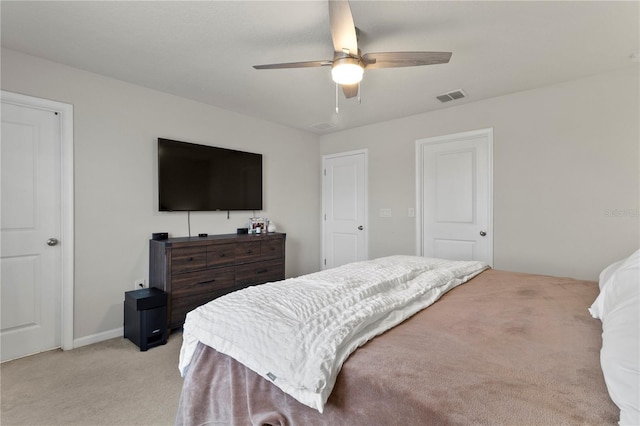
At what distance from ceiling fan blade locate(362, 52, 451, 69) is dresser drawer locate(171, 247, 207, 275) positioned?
2.27 m

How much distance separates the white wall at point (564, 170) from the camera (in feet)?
8.93

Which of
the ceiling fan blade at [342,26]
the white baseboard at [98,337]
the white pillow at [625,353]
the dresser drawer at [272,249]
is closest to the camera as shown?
the white pillow at [625,353]

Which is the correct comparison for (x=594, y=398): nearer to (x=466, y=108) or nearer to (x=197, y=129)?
(x=466, y=108)

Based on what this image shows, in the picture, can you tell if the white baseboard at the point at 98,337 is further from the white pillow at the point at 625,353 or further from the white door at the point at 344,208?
the white pillow at the point at 625,353

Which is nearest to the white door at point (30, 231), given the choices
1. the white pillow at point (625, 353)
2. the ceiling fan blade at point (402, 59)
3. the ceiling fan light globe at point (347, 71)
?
the ceiling fan light globe at point (347, 71)

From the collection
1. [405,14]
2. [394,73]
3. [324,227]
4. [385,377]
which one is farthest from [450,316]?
[324,227]

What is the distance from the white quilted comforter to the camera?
0.96 m

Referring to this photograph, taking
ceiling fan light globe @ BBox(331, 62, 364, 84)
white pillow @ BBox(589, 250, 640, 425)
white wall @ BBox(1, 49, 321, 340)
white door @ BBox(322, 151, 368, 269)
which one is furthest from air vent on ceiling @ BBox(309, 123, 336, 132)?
white pillow @ BBox(589, 250, 640, 425)

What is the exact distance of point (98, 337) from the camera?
2.79m

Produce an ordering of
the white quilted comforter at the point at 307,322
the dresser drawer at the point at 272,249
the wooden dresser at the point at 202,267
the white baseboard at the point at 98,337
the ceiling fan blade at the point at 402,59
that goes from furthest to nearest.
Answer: the dresser drawer at the point at 272,249
the wooden dresser at the point at 202,267
the white baseboard at the point at 98,337
the ceiling fan blade at the point at 402,59
the white quilted comforter at the point at 307,322

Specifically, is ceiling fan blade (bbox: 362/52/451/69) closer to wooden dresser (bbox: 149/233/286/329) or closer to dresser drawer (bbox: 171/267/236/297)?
wooden dresser (bbox: 149/233/286/329)

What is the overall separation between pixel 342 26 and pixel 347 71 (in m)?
0.29

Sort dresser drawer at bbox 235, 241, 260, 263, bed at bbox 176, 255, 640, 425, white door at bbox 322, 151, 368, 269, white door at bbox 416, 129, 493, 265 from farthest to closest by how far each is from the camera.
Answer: white door at bbox 322, 151, 368, 269, white door at bbox 416, 129, 493, 265, dresser drawer at bbox 235, 241, 260, 263, bed at bbox 176, 255, 640, 425

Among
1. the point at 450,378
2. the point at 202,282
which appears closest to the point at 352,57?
the point at 450,378
